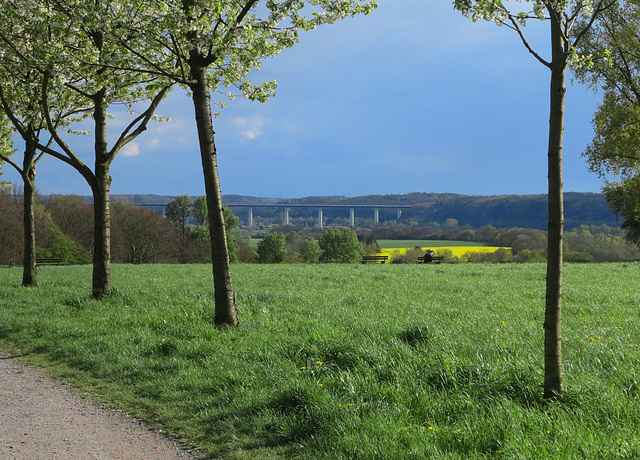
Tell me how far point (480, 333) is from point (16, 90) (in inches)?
630

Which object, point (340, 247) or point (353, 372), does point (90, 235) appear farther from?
point (353, 372)

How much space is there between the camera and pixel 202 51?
9.91 meters

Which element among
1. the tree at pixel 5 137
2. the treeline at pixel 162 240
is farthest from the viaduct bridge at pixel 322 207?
the tree at pixel 5 137

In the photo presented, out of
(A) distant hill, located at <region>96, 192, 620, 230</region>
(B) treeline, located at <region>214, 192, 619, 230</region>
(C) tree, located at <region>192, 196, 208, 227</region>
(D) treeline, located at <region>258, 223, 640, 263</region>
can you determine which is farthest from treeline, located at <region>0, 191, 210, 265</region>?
(B) treeline, located at <region>214, 192, 619, 230</region>

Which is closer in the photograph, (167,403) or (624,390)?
(624,390)

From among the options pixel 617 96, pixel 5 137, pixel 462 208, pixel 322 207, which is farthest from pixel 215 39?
pixel 322 207

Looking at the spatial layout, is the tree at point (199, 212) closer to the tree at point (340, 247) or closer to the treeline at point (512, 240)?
the treeline at point (512, 240)

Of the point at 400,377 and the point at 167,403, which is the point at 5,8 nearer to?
the point at 167,403

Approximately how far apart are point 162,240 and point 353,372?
64.9 m

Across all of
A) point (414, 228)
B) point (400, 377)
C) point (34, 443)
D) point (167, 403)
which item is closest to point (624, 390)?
point (400, 377)

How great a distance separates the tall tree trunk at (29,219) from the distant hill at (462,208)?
66388 millimetres

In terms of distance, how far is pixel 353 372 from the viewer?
6684 millimetres

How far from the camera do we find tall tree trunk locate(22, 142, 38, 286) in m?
18.0

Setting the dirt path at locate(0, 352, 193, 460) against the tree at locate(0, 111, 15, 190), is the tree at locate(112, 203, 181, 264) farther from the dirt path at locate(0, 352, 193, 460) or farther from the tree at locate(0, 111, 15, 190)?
the dirt path at locate(0, 352, 193, 460)
